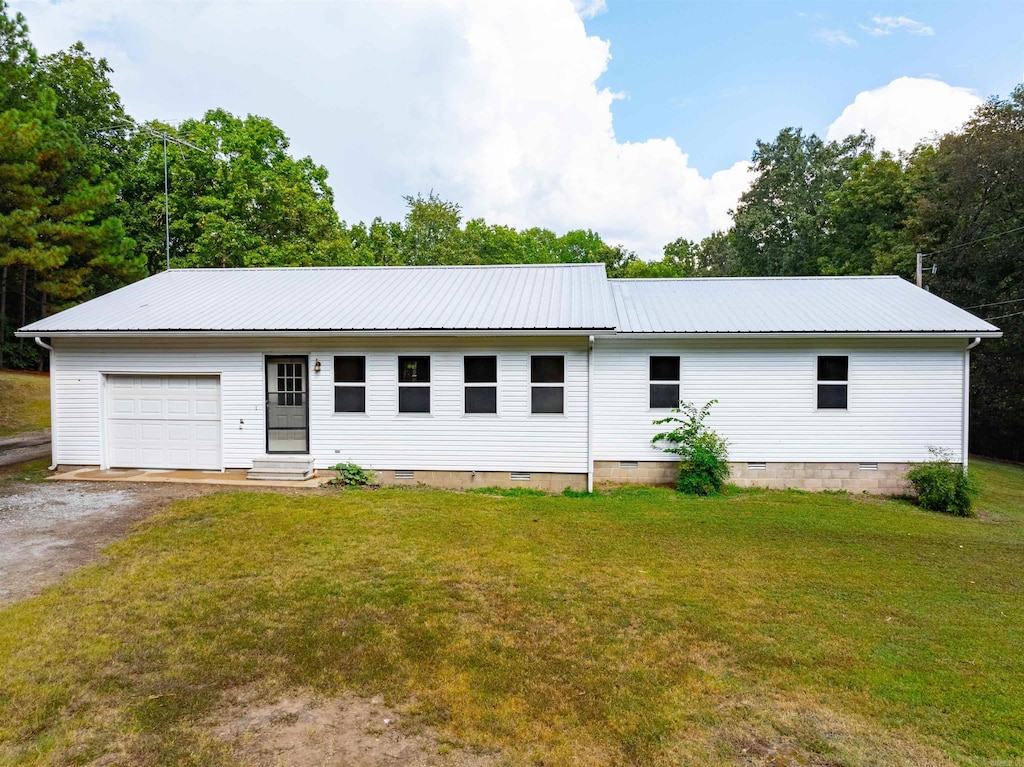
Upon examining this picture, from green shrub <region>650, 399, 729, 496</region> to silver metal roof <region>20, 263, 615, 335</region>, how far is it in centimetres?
252

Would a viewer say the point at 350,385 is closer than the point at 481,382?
No

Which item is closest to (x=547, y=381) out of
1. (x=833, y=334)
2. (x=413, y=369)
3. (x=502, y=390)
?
(x=502, y=390)

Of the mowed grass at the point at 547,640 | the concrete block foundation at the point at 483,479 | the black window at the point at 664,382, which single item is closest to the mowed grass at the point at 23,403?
the concrete block foundation at the point at 483,479

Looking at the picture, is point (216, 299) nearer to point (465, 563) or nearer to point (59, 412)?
point (59, 412)

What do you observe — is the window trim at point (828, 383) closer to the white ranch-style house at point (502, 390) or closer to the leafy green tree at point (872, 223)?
the white ranch-style house at point (502, 390)

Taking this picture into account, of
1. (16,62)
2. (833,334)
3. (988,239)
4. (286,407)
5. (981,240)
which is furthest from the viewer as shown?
(16,62)

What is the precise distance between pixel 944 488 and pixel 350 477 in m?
10.6

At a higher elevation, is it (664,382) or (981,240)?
(981,240)

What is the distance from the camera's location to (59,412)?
10320 millimetres

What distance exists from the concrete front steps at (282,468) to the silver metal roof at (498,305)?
2.39 m

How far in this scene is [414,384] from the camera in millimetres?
9836

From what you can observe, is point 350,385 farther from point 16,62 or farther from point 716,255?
point 716,255

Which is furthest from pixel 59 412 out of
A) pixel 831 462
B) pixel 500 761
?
pixel 831 462

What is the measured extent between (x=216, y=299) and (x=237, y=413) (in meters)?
2.89
